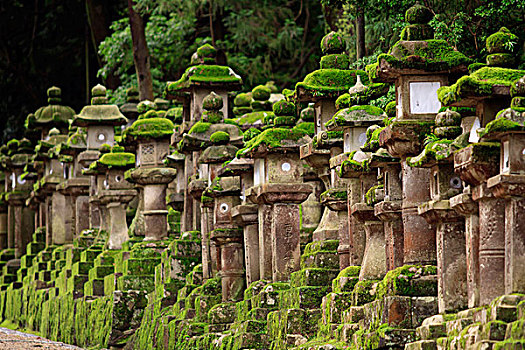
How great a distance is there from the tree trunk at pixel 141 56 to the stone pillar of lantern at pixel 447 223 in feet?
71.8

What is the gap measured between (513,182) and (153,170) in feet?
51.4

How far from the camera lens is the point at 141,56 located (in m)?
36.0

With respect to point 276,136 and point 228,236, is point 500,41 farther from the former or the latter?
point 228,236

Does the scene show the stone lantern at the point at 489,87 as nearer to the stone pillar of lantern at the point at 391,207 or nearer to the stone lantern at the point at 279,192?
the stone pillar of lantern at the point at 391,207

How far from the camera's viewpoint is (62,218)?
3784 centimetres

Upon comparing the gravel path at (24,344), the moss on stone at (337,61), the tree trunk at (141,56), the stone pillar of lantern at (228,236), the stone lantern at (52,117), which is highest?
the tree trunk at (141,56)

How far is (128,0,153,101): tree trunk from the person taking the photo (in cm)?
3597

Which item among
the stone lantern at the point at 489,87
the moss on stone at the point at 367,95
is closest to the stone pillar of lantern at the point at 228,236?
the moss on stone at the point at 367,95

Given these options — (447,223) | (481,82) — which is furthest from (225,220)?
(481,82)

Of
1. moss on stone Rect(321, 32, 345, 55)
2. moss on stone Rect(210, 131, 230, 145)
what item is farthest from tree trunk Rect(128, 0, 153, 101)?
moss on stone Rect(321, 32, 345, 55)

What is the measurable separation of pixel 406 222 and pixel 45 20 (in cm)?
3190

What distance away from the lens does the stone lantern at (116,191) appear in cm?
3077

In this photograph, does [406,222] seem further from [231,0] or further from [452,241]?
[231,0]

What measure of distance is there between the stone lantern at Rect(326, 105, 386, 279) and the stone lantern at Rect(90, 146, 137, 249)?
500 inches
